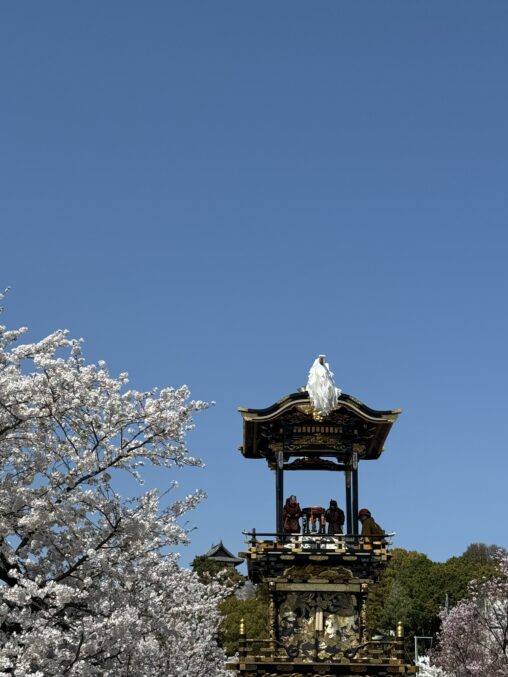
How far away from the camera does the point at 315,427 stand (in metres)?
32.2

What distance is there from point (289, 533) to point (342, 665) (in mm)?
4538

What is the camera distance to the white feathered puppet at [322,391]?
3089 centimetres

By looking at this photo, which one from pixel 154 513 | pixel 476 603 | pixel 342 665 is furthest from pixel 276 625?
pixel 476 603

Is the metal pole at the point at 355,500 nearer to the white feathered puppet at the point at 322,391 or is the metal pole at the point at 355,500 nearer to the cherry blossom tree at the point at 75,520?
the white feathered puppet at the point at 322,391

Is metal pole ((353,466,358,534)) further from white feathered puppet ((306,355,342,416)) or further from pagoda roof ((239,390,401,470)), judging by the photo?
white feathered puppet ((306,355,342,416))

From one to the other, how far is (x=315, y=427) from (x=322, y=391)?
1818mm

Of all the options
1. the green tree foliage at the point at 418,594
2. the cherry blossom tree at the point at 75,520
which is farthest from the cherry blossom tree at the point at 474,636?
the cherry blossom tree at the point at 75,520

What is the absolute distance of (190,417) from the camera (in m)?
15.5

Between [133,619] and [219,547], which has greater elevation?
[219,547]

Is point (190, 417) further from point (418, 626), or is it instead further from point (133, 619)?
point (418, 626)

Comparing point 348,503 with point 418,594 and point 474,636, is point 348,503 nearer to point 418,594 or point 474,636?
point 474,636

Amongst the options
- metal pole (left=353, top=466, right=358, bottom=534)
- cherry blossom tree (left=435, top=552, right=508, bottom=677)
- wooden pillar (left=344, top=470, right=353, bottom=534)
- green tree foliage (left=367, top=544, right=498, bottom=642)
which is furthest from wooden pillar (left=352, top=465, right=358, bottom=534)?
green tree foliage (left=367, top=544, right=498, bottom=642)

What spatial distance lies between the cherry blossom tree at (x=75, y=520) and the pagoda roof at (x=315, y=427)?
15475mm

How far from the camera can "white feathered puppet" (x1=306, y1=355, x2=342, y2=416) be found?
30.9 metres
